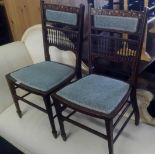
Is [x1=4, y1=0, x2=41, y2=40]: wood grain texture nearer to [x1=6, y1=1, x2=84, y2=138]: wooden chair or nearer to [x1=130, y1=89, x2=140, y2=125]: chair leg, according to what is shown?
[x1=6, y1=1, x2=84, y2=138]: wooden chair

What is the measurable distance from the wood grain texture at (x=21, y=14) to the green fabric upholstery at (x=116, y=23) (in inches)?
33.8

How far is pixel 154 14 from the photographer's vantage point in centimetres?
145

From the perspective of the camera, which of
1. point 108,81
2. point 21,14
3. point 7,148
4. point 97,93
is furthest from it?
point 21,14

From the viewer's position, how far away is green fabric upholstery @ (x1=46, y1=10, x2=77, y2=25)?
141 cm

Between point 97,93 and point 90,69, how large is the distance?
0.32 meters

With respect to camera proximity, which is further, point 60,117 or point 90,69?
point 90,69

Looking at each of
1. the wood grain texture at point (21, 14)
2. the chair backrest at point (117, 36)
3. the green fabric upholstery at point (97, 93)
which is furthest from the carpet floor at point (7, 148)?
the wood grain texture at point (21, 14)

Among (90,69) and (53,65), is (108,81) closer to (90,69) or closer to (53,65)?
(90,69)

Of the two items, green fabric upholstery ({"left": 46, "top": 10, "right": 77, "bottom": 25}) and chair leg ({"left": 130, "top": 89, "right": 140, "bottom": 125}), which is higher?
green fabric upholstery ({"left": 46, "top": 10, "right": 77, "bottom": 25})

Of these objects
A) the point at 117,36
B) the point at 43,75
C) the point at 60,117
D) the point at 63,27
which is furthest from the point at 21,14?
the point at 60,117

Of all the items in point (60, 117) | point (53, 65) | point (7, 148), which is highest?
point (53, 65)

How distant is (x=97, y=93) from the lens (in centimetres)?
113

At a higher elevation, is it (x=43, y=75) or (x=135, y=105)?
(x=43, y=75)

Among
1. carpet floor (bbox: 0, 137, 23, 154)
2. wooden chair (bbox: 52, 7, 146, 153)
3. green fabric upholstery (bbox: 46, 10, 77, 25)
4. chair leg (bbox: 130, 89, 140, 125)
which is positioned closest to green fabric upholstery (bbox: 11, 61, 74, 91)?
wooden chair (bbox: 52, 7, 146, 153)
